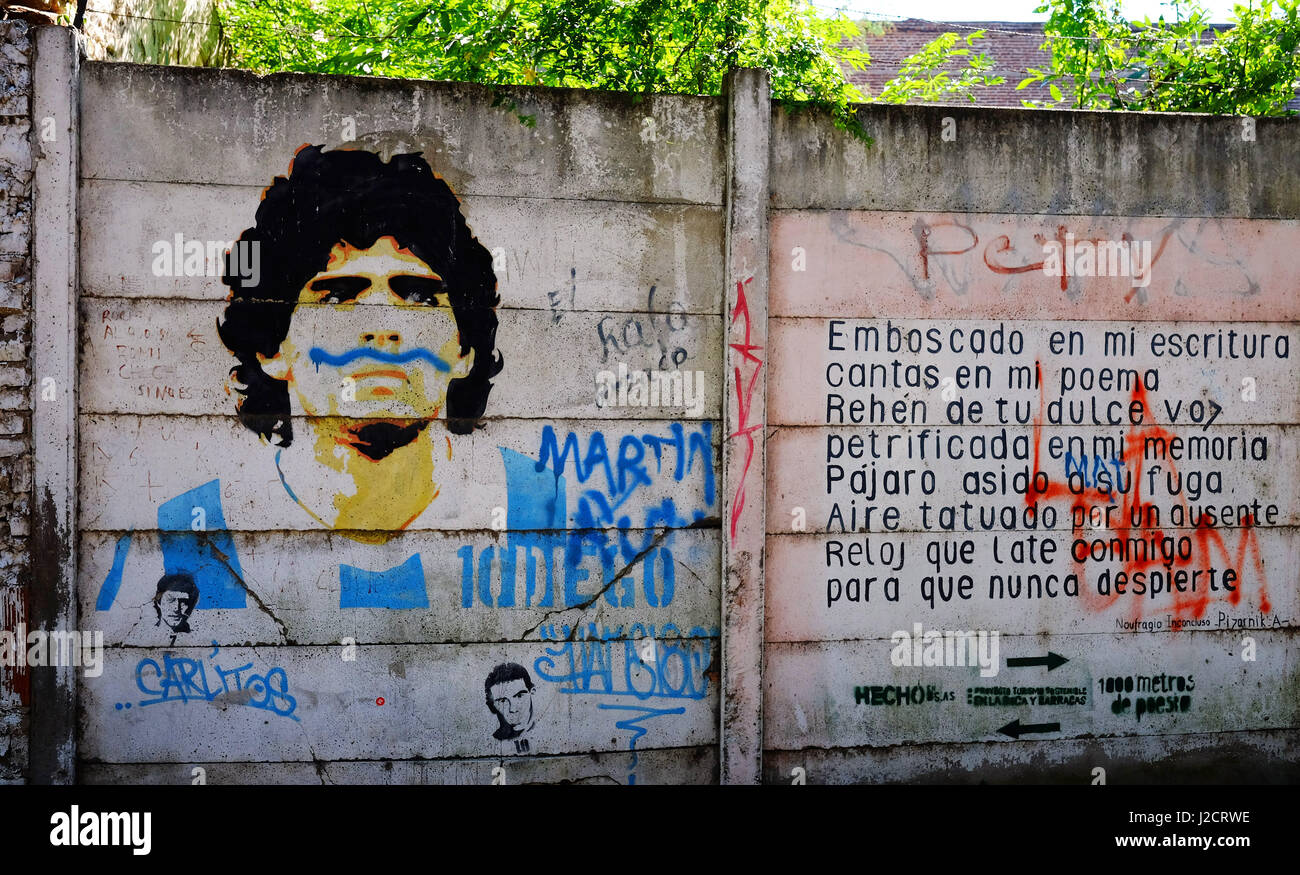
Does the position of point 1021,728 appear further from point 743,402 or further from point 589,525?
point 589,525

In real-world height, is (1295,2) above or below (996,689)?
above

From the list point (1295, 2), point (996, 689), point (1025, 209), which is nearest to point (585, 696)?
point (996, 689)

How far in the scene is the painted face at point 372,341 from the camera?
10.8ft

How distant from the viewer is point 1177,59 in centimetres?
493

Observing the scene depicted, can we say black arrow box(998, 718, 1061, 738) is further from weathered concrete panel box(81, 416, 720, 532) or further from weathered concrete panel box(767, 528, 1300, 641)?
weathered concrete panel box(81, 416, 720, 532)

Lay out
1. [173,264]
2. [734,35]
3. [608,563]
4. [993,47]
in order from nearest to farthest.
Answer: [173,264] < [608,563] < [734,35] < [993,47]

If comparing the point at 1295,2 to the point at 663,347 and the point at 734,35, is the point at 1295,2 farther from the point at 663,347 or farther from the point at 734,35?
the point at 663,347

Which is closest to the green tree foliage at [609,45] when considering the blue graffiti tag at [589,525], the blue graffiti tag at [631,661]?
the blue graffiti tag at [589,525]

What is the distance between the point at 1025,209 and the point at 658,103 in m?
1.42

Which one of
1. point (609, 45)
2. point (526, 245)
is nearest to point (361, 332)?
point (526, 245)

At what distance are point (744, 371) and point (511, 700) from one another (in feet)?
4.68

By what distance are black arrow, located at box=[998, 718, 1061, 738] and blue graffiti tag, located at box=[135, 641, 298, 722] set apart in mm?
2580

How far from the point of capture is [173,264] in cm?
322

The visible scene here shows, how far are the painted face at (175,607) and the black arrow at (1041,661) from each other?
2.93 m
